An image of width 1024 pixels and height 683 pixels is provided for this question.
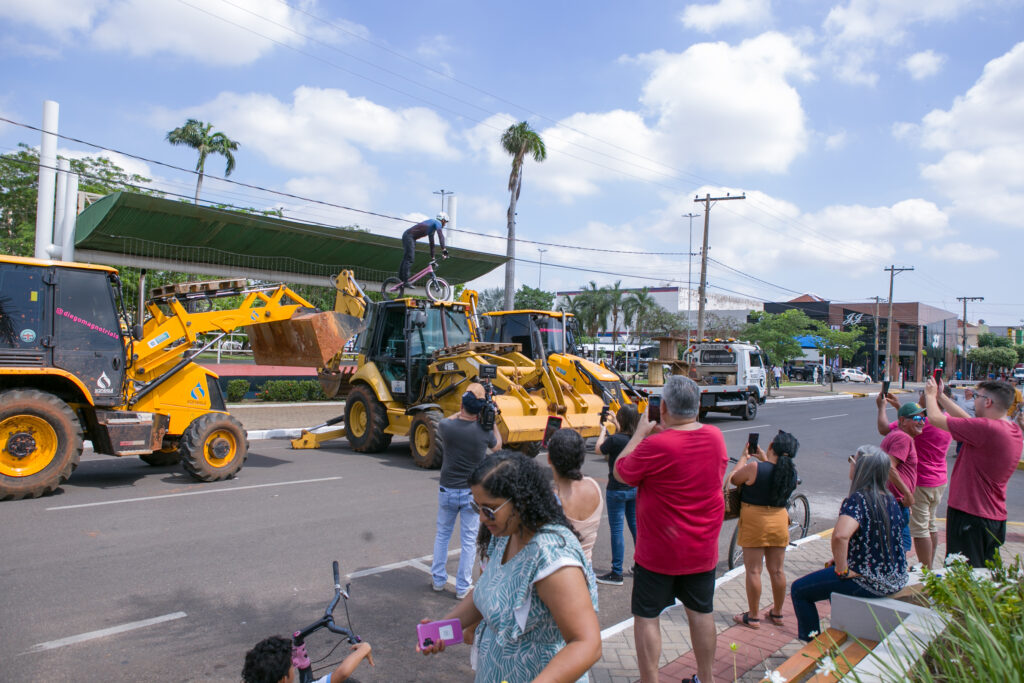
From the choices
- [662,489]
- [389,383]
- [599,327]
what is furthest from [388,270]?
[599,327]

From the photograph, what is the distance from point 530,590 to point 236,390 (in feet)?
64.1

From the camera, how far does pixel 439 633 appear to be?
245cm

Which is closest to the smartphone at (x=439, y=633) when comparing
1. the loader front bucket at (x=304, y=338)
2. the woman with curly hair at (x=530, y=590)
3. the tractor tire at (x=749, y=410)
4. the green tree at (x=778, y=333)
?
the woman with curly hair at (x=530, y=590)

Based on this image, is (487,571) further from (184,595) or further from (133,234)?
(133,234)

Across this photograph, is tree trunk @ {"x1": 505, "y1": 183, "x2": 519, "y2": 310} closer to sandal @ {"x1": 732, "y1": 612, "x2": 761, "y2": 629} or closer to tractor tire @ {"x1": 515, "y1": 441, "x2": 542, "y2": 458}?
tractor tire @ {"x1": 515, "y1": 441, "x2": 542, "y2": 458}

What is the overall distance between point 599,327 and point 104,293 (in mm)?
55701

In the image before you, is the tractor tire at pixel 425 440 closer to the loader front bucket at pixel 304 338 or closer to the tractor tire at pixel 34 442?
the loader front bucket at pixel 304 338

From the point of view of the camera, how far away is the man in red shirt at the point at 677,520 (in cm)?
338

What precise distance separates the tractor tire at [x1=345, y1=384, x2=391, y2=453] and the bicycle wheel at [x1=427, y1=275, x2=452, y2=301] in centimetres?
221

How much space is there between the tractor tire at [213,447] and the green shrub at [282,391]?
1167 cm

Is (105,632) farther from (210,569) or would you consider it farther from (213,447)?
(213,447)

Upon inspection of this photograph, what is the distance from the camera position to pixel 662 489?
3.42 metres

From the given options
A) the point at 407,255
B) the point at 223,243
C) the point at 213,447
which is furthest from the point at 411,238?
the point at 223,243

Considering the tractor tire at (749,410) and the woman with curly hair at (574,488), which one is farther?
the tractor tire at (749,410)
